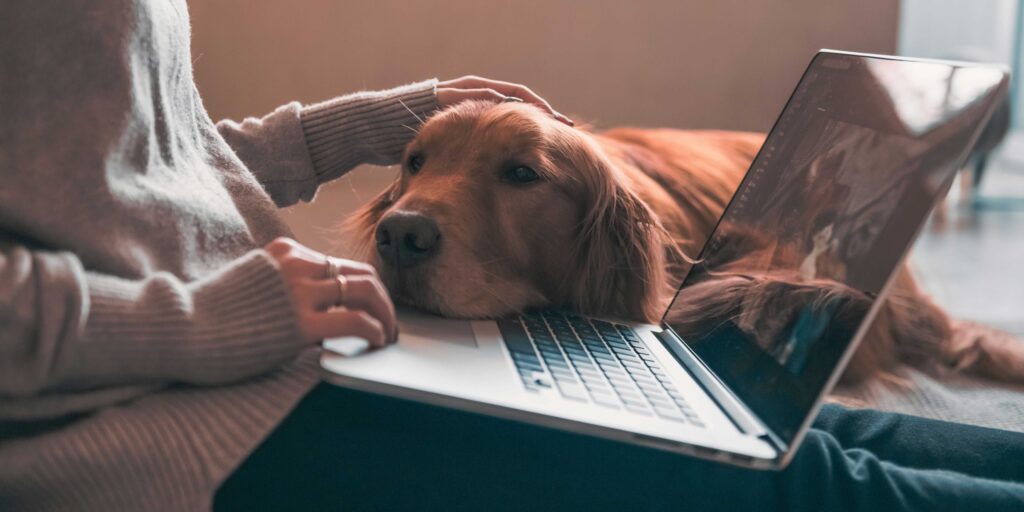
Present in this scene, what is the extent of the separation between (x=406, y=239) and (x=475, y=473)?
444 mm

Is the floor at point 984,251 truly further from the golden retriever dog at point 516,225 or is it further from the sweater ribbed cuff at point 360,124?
the sweater ribbed cuff at point 360,124

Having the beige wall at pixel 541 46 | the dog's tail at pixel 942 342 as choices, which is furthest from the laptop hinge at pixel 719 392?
the beige wall at pixel 541 46

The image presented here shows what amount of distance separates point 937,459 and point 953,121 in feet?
1.27

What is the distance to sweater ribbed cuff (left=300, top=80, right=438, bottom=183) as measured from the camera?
1438mm

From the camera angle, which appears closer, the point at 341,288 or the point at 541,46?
the point at 341,288

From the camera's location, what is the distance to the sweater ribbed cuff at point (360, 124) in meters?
1.44

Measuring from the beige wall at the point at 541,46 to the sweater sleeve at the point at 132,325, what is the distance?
6.85 feet

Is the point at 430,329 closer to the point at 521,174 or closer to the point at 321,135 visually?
the point at 521,174

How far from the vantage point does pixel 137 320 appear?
0.76m

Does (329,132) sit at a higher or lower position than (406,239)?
higher

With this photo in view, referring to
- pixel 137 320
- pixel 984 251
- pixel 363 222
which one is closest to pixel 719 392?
pixel 137 320

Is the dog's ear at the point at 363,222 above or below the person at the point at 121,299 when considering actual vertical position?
below

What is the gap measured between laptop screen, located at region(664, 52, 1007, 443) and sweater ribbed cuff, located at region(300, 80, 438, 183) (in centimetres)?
50

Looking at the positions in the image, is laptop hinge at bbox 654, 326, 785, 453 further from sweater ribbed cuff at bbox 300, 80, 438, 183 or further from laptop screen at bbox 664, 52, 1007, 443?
sweater ribbed cuff at bbox 300, 80, 438, 183
